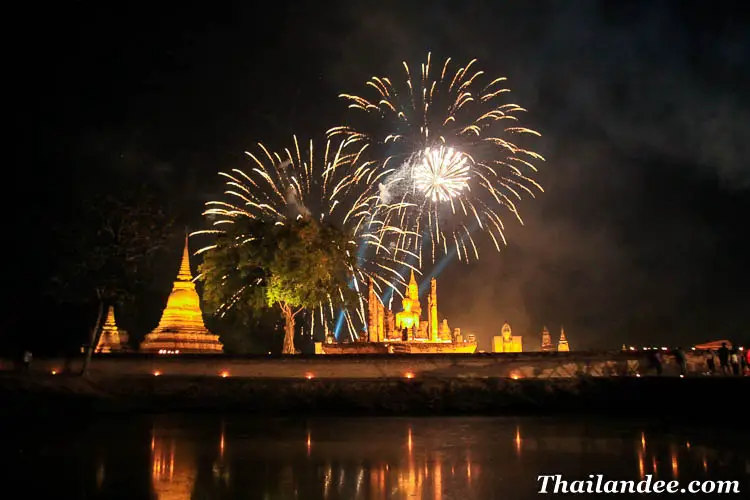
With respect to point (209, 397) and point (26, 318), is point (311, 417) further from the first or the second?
point (26, 318)

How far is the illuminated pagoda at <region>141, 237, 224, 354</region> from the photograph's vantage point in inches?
2242

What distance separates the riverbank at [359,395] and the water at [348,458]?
478 cm

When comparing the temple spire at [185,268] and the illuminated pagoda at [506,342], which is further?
the illuminated pagoda at [506,342]

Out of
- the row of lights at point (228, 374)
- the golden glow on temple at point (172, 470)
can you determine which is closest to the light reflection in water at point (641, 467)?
the golden glow on temple at point (172, 470)

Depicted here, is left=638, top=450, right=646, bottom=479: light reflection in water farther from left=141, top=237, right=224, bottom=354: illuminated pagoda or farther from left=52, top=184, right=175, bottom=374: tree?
left=141, top=237, right=224, bottom=354: illuminated pagoda

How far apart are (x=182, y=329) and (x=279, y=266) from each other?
67.5ft

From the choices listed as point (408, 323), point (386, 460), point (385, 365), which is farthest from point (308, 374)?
point (408, 323)

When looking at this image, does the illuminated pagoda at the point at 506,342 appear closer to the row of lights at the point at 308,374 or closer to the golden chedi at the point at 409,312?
the golden chedi at the point at 409,312

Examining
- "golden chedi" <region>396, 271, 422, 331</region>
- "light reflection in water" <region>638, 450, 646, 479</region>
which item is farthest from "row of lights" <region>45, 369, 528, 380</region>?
"golden chedi" <region>396, 271, 422, 331</region>

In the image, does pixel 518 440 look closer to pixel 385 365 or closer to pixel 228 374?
pixel 385 365

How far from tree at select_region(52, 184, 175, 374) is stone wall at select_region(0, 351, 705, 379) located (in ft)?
10.8

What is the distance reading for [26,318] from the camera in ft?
118

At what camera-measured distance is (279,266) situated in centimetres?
4128

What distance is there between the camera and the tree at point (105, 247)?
33281 mm
